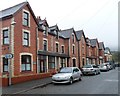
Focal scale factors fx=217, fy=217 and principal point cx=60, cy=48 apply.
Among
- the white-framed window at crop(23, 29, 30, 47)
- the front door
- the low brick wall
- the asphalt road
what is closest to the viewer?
the asphalt road

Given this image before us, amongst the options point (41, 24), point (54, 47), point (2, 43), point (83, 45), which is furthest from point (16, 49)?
point (83, 45)

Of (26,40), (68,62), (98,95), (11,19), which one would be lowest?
(98,95)

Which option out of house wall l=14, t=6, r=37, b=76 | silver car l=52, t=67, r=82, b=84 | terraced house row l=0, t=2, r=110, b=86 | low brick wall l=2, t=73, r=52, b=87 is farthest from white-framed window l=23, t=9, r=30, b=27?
silver car l=52, t=67, r=82, b=84

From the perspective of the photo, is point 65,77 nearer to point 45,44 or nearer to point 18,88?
point 18,88

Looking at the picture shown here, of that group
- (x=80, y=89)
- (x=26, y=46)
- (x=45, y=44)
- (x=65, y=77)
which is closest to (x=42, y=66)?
(x=45, y=44)

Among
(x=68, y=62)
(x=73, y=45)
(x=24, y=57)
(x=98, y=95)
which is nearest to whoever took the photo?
(x=98, y=95)

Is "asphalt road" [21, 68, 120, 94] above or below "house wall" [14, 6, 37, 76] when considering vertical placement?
below

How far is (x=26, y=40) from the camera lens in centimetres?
2569

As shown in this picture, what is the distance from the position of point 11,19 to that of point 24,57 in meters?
4.65

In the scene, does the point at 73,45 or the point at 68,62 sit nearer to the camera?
the point at 68,62

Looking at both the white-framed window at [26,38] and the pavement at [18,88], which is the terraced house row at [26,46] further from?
the pavement at [18,88]

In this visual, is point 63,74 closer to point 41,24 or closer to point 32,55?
point 32,55

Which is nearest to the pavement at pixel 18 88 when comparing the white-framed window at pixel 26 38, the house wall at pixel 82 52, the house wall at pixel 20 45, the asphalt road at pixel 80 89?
the asphalt road at pixel 80 89

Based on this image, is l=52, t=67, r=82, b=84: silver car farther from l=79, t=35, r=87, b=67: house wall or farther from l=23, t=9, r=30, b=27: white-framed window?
l=79, t=35, r=87, b=67: house wall
